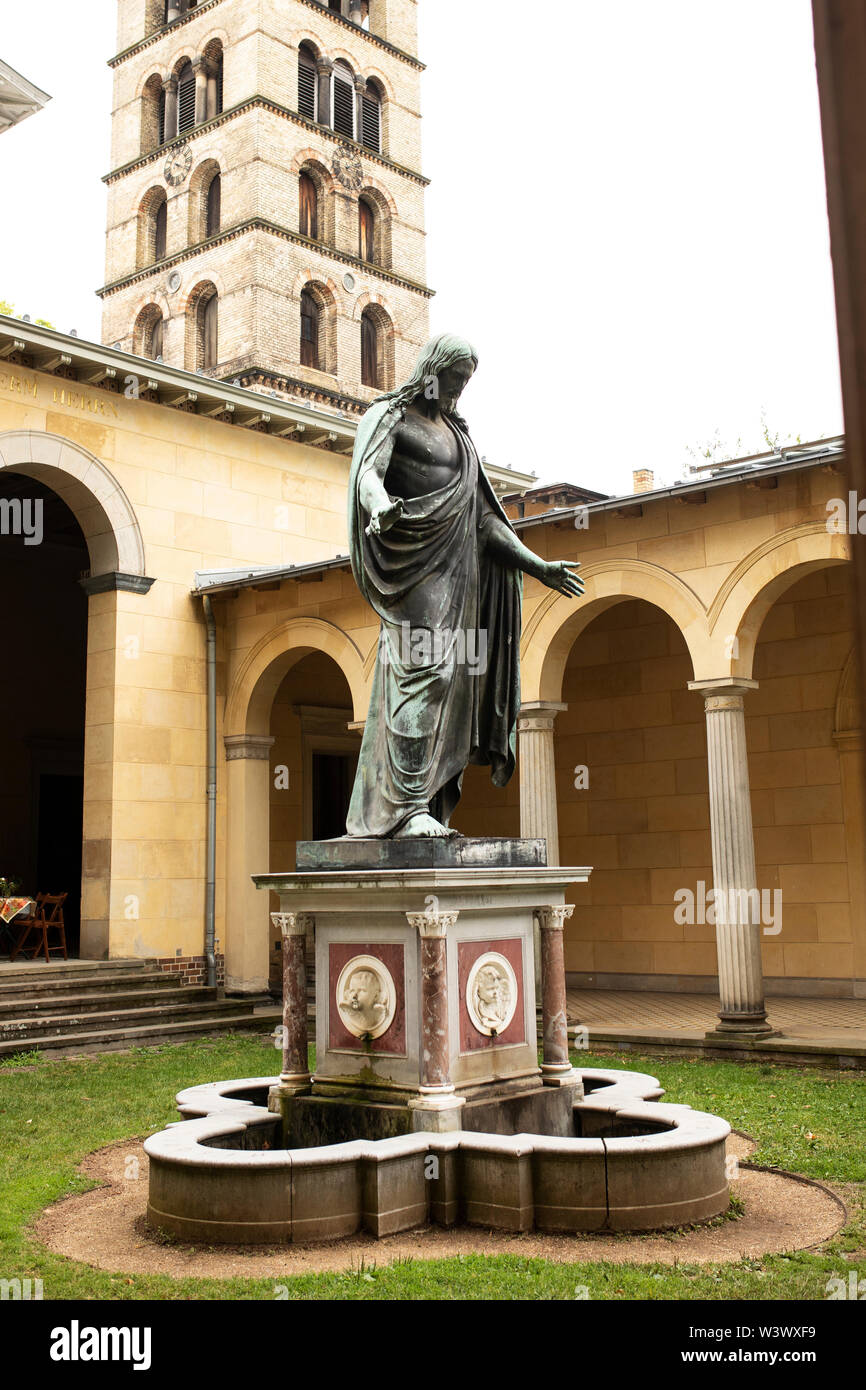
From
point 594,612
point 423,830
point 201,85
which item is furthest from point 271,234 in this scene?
point 423,830

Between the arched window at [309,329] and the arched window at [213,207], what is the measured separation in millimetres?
3360

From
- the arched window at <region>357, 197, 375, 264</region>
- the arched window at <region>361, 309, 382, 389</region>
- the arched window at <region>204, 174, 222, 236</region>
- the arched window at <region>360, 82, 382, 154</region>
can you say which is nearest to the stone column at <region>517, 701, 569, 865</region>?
the arched window at <region>361, 309, 382, 389</region>

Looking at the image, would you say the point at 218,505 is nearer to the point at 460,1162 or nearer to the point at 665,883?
the point at 665,883

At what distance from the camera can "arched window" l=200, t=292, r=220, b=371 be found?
33344 millimetres

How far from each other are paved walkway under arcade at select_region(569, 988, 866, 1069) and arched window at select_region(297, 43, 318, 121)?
29225 mm

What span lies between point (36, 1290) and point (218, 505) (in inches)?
508

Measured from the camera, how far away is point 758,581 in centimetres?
1134

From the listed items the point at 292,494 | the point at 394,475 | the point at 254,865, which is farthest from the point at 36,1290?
the point at 292,494

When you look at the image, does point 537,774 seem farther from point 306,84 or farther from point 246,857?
point 306,84

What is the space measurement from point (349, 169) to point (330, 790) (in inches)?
922

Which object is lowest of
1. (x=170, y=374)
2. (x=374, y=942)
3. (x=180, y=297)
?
(x=374, y=942)

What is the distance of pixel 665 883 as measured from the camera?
16.0 m

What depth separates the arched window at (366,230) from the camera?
36.3 meters
